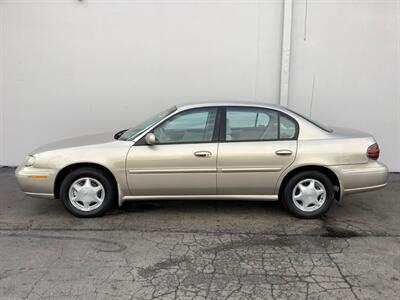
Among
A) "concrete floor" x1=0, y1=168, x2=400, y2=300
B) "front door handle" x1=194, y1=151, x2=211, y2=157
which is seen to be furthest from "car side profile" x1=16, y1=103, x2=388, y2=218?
"concrete floor" x1=0, y1=168, x2=400, y2=300

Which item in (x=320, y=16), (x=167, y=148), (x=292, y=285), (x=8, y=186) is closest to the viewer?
(x=292, y=285)

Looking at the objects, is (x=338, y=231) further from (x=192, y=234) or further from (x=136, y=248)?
(x=136, y=248)

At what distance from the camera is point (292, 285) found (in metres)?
3.80

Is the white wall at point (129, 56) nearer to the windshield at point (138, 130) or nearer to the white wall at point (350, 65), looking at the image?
the white wall at point (350, 65)

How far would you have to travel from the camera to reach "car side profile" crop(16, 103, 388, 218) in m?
5.36

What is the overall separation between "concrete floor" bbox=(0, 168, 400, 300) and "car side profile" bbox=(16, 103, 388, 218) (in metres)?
0.34

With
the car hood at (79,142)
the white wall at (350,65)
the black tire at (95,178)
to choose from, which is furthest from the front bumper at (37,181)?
the white wall at (350,65)

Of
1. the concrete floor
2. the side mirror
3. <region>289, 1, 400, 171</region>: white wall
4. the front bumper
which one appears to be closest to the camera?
the concrete floor

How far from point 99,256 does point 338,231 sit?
8.85 ft

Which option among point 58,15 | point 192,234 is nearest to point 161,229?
point 192,234

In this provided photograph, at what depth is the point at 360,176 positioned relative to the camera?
5.41 meters

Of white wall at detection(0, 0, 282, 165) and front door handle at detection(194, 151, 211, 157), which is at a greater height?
white wall at detection(0, 0, 282, 165)

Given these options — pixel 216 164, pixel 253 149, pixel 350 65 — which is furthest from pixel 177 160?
pixel 350 65

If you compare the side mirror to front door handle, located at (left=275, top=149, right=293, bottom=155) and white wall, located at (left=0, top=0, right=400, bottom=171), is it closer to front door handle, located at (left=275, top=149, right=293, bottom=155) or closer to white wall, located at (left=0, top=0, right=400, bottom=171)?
front door handle, located at (left=275, top=149, right=293, bottom=155)
